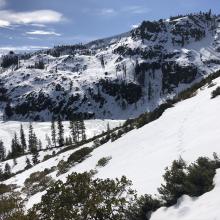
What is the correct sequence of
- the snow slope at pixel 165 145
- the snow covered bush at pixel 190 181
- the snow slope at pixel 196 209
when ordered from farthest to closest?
the snow slope at pixel 165 145 → the snow covered bush at pixel 190 181 → the snow slope at pixel 196 209

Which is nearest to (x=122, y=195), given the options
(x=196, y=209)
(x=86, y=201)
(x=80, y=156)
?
(x=86, y=201)

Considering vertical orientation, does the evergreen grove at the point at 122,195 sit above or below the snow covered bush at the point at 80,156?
above

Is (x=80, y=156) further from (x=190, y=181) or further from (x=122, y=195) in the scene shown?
(x=190, y=181)

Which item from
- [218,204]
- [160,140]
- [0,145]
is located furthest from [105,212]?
[0,145]

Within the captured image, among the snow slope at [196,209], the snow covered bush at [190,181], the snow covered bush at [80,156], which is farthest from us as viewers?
the snow covered bush at [80,156]

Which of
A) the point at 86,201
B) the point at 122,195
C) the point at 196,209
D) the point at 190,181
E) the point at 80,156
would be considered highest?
the point at 190,181

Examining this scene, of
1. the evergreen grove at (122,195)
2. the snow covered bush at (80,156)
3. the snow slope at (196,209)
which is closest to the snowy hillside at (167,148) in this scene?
the snow slope at (196,209)

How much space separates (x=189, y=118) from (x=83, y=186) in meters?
12.3

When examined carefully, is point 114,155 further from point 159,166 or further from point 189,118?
point 159,166

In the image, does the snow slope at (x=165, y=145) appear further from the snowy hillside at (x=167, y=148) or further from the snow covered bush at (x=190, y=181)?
the snow covered bush at (x=190, y=181)

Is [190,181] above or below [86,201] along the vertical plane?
above

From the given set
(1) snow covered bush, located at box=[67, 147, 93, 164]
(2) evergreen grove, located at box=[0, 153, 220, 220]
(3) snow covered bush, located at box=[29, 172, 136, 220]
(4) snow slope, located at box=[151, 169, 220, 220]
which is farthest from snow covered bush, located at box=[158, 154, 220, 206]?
(1) snow covered bush, located at box=[67, 147, 93, 164]

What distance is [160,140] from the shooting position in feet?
75.8

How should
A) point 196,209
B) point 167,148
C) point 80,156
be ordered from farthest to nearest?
1. point 80,156
2. point 167,148
3. point 196,209
